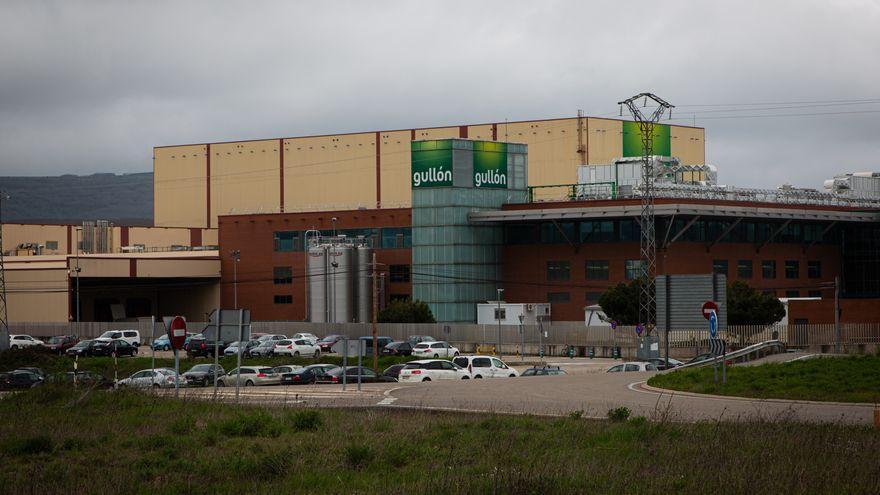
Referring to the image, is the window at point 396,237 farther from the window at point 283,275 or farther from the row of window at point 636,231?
the window at point 283,275

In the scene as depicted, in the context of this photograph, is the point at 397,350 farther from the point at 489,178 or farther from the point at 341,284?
the point at 489,178

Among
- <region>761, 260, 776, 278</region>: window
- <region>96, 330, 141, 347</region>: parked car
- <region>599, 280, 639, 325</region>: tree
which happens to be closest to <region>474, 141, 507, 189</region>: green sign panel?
<region>599, 280, 639, 325</region>: tree

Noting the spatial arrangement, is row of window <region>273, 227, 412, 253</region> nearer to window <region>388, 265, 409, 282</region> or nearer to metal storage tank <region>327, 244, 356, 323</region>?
window <region>388, 265, 409, 282</region>

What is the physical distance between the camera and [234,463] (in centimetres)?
1912

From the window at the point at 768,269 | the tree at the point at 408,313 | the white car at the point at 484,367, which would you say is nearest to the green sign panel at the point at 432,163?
the tree at the point at 408,313

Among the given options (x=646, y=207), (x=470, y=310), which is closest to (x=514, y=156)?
(x=470, y=310)

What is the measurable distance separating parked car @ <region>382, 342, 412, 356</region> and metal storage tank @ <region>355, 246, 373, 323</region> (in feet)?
85.7

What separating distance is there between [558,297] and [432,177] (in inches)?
561

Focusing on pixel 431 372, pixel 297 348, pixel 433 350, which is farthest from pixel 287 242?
pixel 431 372

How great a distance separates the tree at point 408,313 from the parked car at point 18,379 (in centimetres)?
4807

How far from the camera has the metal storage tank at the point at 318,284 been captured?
321ft

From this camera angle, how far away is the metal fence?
6375 centimetres

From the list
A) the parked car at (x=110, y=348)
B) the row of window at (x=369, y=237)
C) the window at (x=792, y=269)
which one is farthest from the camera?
the row of window at (x=369, y=237)

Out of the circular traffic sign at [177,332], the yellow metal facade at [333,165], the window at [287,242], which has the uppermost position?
the yellow metal facade at [333,165]
